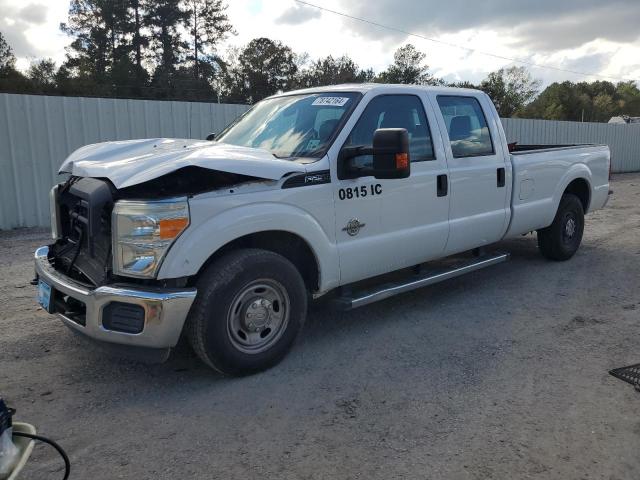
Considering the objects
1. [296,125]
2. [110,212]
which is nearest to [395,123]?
[296,125]

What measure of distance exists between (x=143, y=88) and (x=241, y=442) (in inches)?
1406

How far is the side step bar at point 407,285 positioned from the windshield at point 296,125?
1.14 meters

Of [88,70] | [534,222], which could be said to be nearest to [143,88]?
[88,70]

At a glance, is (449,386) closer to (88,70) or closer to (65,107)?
(65,107)

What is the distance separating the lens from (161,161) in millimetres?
3352

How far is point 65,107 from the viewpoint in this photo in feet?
31.6

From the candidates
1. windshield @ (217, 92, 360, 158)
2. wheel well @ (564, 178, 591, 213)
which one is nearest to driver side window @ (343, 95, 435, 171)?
windshield @ (217, 92, 360, 158)

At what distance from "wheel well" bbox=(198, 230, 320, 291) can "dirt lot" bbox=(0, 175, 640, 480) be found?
0.61 metres

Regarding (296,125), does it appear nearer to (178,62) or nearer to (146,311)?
(146,311)

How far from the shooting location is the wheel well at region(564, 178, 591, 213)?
692cm

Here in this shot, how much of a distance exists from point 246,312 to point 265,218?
2.08 feet

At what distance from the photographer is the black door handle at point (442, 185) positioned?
15.6 feet

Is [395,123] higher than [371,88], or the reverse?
[371,88]

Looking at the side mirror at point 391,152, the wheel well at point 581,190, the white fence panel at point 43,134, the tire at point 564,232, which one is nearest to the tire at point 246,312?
the side mirror at point 391,152
